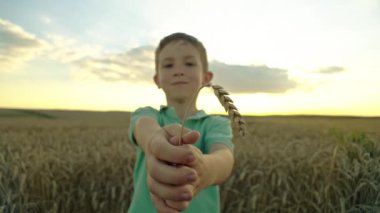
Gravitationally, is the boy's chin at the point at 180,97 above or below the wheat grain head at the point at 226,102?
above

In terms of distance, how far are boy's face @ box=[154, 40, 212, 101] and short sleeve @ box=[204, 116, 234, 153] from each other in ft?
0.54

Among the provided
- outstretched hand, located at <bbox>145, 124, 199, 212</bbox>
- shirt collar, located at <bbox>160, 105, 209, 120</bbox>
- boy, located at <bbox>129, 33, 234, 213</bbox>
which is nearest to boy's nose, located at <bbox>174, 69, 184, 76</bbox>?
boy, located at <bbox>129, 33, 234, 213</bbox>

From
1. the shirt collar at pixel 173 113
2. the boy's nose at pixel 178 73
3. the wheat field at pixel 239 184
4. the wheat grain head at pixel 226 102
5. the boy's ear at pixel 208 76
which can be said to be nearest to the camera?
the wheat grain head at pixel 226 102

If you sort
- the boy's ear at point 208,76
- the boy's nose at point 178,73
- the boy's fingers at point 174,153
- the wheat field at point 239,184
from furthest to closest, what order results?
the wheat field at point 239,184
the boy's ear at point 208,76
the boy's nose at point 178,73
the boy's fingers at point 174,153

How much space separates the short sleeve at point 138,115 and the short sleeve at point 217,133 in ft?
0.72

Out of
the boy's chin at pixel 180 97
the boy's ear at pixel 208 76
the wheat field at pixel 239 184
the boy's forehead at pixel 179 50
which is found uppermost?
the boy's forehead at pixel 179 50

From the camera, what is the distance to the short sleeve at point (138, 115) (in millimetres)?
1842

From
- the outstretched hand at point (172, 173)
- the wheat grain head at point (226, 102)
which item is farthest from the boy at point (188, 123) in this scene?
the wheat grain head at point (226, 102)

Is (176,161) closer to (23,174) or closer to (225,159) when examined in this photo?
(225,159)

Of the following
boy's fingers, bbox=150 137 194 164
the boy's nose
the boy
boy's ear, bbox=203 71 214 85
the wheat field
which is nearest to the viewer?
boy's fingers, bbox=150 137 194 164

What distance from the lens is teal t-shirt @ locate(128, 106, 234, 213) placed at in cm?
186

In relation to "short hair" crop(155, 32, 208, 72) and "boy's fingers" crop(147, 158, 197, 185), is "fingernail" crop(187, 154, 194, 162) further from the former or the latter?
"short hair" crop(155, 32, 208, 72)

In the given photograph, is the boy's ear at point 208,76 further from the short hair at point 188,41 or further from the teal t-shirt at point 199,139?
the teal t-shirt at point 199,139

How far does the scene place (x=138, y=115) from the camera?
189cm
